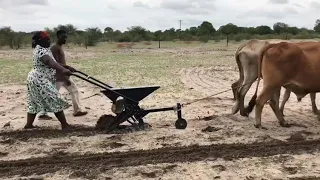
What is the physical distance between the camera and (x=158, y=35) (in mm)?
66188

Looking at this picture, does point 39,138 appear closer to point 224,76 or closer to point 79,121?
point 79,121

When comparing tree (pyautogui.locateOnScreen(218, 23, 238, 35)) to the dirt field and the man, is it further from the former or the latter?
the man

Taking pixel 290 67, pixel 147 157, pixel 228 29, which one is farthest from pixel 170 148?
pixel 228 29

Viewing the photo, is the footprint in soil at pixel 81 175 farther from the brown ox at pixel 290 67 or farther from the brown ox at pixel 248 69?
the brown ox at pixel 248 69

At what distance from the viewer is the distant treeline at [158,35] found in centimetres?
5175

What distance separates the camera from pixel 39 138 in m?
8.40

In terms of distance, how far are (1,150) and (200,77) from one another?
11.6 meters

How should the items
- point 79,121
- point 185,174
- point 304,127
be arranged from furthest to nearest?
point 79,121 → point 304,127 → point 185,174

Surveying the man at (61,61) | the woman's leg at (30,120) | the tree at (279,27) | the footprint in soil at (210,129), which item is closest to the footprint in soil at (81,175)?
the woman's leg at (30,120)

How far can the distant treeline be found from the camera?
5175cm

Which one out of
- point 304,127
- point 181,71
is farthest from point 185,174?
point 181,71

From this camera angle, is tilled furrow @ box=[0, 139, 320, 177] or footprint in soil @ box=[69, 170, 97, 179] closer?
footprint in soil @ box=[69, 170, 97, 179]

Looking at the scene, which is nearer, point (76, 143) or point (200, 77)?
point (76, 143)

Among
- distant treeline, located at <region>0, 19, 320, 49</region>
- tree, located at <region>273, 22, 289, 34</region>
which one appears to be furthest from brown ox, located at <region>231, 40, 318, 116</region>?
tree, located at <region>273, 22, 289, 34</region>
